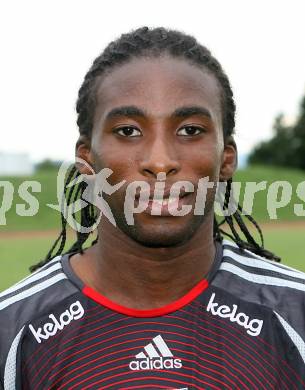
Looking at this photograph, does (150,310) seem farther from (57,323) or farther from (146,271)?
(57,323)

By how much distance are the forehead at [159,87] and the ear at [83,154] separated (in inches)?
8.2

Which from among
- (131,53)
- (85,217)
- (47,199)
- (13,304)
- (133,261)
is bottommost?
(13,304)

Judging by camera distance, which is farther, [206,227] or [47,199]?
[47,199]

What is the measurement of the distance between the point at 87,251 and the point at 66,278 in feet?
0.76

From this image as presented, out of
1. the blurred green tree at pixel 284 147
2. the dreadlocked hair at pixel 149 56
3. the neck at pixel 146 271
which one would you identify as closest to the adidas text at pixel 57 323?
the neck at pixel 146 271

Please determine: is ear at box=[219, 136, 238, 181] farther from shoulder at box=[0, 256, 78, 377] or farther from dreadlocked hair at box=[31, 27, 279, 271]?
shoulder at box=[0, 256, 78, 377]

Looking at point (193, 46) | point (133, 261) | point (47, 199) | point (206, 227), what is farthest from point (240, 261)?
point (47, 199)

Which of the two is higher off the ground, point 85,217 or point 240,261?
point 85,217

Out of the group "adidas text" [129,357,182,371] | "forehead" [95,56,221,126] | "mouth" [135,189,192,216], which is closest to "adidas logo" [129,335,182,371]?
"adidas text" [129,357,182,371]

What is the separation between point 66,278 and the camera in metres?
2.89

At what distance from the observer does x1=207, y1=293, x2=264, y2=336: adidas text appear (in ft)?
8.77

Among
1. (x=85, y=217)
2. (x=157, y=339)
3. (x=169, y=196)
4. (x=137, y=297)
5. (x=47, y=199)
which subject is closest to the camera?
(x=169, y=196)

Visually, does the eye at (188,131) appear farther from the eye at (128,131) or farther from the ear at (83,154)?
Result: the ear at (83,154)

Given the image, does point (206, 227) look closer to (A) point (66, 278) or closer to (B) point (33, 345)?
(A) point (66, 278)
